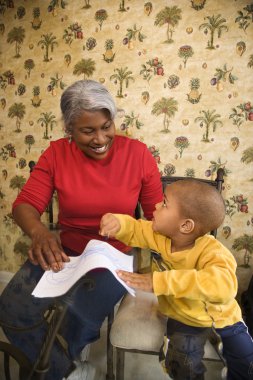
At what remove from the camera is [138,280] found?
0.77 m

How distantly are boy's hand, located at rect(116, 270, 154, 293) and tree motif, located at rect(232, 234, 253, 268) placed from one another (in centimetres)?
119

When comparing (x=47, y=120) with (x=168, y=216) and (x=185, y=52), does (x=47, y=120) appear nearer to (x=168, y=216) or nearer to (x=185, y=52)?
(x=185, y=52)

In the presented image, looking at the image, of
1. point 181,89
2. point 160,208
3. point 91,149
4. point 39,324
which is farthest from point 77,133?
point 181,89

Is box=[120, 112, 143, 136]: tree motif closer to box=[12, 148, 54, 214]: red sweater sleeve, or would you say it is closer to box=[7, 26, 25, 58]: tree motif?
box=[12, 148, 54, 214]: red sweater sleeve

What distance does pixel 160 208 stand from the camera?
→ 0.95 meters

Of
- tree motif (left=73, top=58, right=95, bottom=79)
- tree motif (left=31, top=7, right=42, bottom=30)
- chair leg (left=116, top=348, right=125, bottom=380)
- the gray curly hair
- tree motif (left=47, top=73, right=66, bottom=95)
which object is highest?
tree motif (left=31, top=7, right=42, bottom=30)

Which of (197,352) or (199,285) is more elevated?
(199,285)

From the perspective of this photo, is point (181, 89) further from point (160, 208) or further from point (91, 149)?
point (160, 208)

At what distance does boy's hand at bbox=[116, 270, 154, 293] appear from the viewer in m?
0.76

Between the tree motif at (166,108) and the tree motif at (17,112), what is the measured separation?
954 mm

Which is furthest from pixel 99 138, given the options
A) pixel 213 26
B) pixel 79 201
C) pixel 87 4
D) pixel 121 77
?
pixel 87 4

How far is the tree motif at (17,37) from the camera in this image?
1.92 meters

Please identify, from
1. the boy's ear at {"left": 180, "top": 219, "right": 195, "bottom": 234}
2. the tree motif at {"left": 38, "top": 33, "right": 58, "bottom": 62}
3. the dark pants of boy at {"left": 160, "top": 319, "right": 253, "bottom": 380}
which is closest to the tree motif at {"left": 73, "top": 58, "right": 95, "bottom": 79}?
the tree motif at {"left": 38, "top": 33, "right": 58, "bottom": 62}

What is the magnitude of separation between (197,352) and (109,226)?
0.49 meters
